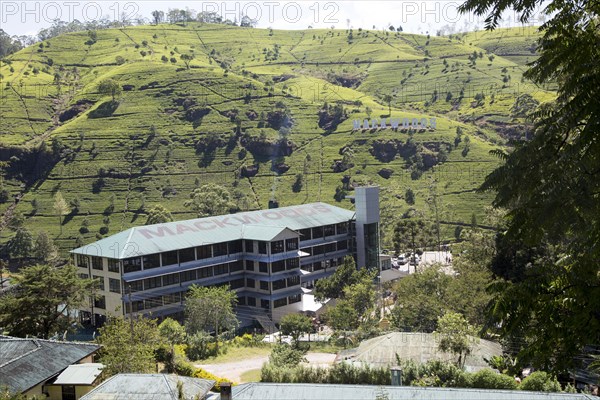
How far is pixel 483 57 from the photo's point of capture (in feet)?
569

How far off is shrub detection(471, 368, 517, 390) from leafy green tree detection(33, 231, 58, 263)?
63808mm

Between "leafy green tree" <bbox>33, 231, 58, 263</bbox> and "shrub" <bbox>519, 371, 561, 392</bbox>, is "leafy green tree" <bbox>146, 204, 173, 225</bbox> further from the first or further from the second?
"shrub" <bbox>519, 371, 561, 392</bbox>

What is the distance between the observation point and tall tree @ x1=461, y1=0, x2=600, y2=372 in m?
7.31

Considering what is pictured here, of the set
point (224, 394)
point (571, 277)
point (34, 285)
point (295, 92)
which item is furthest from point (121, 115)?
point (571, 277)

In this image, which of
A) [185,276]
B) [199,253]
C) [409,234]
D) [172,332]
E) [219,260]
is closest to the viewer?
[172,332]

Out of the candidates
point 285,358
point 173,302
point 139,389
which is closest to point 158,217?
point 173,302

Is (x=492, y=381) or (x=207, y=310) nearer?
(x=492, y=381)

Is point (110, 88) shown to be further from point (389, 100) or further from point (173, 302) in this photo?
point (173, 302)

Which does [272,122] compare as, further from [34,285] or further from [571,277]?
[571,277]

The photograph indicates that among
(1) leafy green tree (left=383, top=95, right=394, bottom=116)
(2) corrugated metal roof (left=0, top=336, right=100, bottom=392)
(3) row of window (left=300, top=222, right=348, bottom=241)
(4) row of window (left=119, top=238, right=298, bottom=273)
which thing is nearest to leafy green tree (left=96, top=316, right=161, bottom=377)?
(2) corrugated metal roof (left=0, top=336, right=100, bottom=392)

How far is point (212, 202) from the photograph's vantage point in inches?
3474

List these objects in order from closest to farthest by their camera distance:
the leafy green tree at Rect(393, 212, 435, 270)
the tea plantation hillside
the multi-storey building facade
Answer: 1. the multi-storey building facade
2. the leafy green tree at Rect(393, 212, 435, 270)
3. the tea plantation hillside

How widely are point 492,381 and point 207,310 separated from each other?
2351 centimetres

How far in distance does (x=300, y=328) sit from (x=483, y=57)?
146 meters
